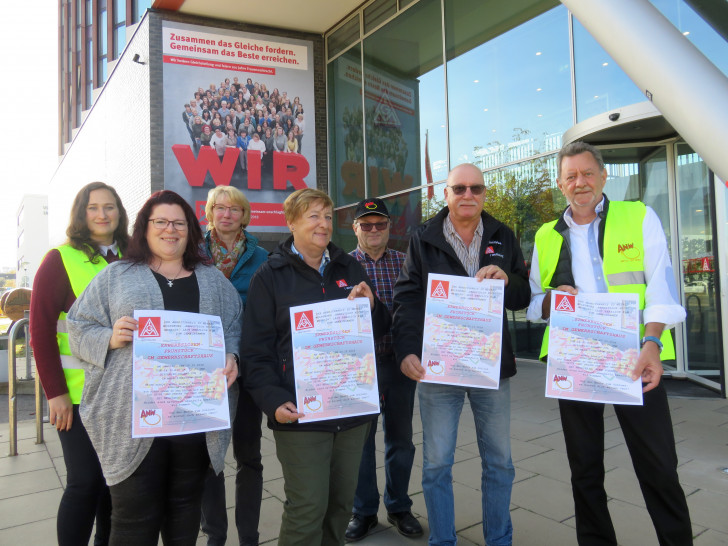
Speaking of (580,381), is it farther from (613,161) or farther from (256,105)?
(256,105)

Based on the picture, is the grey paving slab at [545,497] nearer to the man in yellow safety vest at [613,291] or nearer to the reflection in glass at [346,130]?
the man in yellow safety vest at [613,291]

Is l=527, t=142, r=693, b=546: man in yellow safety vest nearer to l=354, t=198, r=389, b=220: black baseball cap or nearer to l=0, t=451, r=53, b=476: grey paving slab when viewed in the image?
l=354, t=198, r=389, b=220: black baseball cap

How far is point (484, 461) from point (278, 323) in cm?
127

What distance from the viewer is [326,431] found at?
2.27m

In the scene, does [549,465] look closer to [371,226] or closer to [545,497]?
[545,497]

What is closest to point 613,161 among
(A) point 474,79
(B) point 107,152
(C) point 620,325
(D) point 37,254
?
(A) point 474,79

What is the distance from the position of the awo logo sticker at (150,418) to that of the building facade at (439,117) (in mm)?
5201

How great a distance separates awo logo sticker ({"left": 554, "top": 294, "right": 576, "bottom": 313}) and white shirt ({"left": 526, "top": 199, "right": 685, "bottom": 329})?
0.12m

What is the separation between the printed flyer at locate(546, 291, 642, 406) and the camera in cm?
226

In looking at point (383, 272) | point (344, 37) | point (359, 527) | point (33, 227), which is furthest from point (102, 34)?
point (33, 227)

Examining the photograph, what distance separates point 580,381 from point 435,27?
31.0ft

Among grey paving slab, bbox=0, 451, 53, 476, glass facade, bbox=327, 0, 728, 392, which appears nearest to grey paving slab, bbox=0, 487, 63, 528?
grey paving slab, bbox=0, 451, 53, 476

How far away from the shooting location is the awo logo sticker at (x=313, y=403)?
221cm

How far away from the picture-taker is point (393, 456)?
3.21 meters
